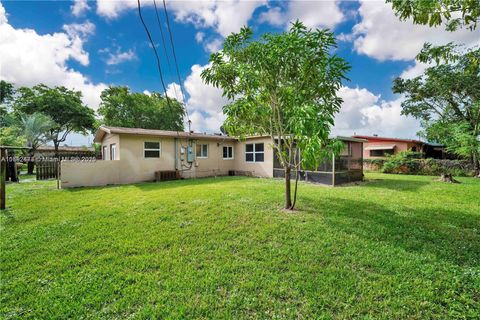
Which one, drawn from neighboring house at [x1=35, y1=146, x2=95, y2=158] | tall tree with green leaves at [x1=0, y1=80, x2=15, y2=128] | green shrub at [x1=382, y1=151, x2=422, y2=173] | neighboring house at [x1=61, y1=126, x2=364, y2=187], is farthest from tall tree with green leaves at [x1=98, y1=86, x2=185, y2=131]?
green shrub at [x1=382, y1=151, x2=422, y2=173]

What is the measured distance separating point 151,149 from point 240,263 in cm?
1047

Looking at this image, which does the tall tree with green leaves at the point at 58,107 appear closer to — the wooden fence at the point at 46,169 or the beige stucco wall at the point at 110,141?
the wooden fence at the point at 46,169

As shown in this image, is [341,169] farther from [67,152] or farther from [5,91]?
[5,91]

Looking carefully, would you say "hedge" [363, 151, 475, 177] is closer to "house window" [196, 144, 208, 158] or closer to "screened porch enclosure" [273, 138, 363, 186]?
"screened porch enclosure" [273, 138, 363, 186]

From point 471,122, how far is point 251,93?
62.1 ft

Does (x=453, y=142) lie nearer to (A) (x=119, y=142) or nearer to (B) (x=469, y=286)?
(B) (x=469, y=286)

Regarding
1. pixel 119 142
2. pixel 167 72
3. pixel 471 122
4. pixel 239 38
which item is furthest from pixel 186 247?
pixel 471 122

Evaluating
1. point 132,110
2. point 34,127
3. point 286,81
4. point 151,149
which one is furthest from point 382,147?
point 34,127

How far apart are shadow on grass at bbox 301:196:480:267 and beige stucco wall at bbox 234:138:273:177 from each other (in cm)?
661

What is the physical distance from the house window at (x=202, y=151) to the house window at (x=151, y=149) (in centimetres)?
245

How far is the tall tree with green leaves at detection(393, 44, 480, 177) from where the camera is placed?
13.8m

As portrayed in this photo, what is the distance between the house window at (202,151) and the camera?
13726 mm

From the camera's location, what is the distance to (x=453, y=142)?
14.8m

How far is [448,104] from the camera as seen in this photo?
54.7 feet
